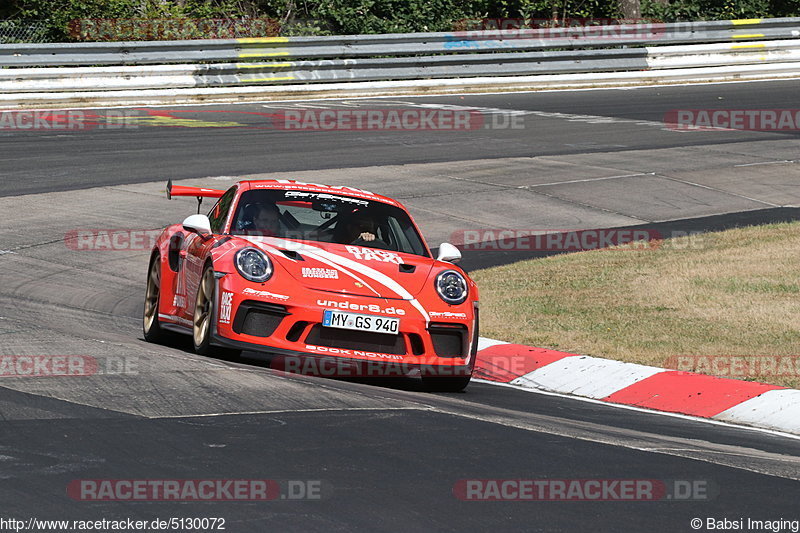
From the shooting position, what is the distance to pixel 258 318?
26.8 feet

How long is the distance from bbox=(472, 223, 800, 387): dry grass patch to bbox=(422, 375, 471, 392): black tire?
1.52 m

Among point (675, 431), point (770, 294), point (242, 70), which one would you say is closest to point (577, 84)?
point (242, 70)

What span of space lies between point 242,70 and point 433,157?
21.7ft

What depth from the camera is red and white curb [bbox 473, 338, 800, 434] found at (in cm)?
810

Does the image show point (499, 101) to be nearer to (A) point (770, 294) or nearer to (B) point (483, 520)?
(A) point (770, 294)

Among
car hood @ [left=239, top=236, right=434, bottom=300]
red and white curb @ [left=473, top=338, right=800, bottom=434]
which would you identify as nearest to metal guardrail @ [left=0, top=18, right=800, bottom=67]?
red and white curb @ [left=473, top=338, right=800, bottom=434]

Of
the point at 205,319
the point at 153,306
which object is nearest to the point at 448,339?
the point at 205,319

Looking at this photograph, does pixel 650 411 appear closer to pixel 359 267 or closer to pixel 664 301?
pixel 359 267

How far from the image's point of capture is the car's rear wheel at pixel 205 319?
838 centimetres

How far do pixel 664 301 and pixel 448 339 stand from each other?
3.67m

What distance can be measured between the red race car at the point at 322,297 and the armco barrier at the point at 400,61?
49.0ft

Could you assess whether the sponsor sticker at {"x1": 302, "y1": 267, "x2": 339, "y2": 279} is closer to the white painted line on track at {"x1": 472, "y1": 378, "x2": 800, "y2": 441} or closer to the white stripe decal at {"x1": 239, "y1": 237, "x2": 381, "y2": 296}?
the white stripe decal at {"x1": 239, "y1": 237, "x2": 381, "y2": 296}

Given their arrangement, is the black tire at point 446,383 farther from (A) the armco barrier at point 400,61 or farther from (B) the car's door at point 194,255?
(A) the armco barrier at point 400,61

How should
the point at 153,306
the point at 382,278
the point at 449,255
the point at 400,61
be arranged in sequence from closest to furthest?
the point at 382,278 → the point at 449,255 → the point at 153,306 → the point at 400,61
